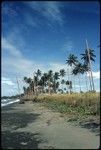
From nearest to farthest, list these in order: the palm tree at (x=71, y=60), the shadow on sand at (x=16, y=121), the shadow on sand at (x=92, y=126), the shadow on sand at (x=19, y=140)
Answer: the shadow on sand at (x=19, y=140) → the shadow on sand at (x=92, y=126) → the shadow on sand at (x=16, y=121) → the palm tree at (x=71, y=60)

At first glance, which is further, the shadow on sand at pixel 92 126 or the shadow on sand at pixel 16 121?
the shadow on sand at pixel 16 121

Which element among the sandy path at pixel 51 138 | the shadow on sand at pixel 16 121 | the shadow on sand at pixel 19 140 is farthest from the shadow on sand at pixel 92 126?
the shadow on sand at pixel 16 121

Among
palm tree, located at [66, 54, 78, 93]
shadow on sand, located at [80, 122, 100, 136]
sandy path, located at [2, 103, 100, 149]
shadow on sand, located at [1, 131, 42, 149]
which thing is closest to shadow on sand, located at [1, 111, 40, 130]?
sandy path, located at [2, 103, 100, 149]

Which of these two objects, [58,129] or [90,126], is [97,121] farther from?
[58,129]

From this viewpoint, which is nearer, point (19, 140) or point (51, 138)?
point (19, 140)

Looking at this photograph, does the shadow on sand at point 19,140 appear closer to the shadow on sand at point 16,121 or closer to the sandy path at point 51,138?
the sandy path at point 51,138

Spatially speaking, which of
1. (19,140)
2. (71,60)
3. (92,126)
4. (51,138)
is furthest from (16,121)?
(71,60)

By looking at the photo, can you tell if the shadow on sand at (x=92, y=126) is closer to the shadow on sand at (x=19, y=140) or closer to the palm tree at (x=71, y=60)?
the shadow on sand at (x=19, y=140)

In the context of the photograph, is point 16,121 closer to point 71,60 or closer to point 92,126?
point 92,126

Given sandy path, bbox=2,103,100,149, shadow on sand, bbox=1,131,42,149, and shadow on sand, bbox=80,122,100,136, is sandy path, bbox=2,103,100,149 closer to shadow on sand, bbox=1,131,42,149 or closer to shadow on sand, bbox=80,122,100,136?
shadow on sand, bbox=1,131,42,149

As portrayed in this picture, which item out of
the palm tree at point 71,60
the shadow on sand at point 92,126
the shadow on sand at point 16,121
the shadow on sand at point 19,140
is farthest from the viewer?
the palm tree at point 71,60

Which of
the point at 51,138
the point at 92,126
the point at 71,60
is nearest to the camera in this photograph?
the point at 51,138

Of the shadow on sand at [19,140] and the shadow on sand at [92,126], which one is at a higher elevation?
the shadow on sand at [92,126]

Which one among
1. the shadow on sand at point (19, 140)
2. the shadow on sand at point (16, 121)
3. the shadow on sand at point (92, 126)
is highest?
the shadow on sand at point (92, 126)
